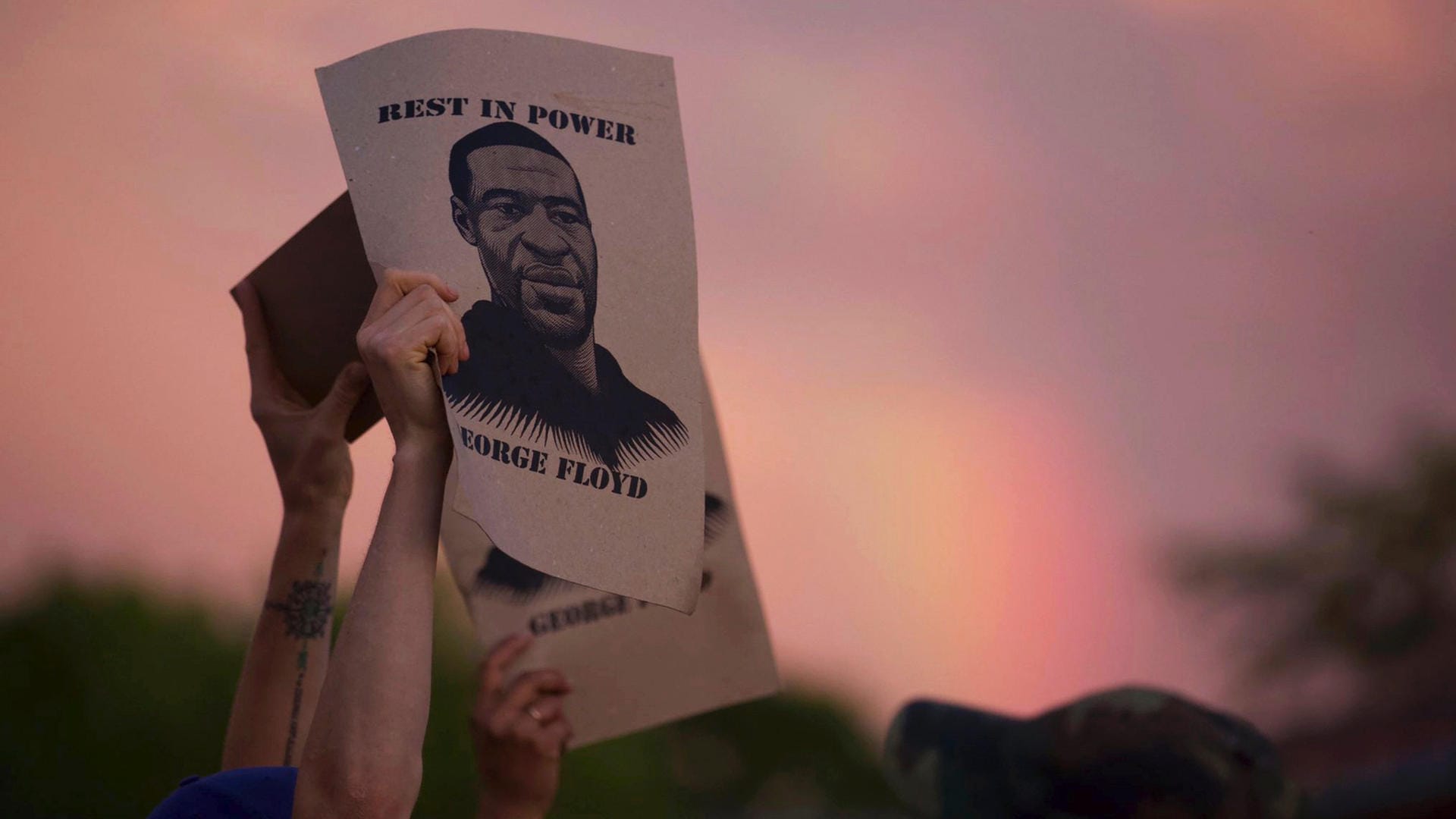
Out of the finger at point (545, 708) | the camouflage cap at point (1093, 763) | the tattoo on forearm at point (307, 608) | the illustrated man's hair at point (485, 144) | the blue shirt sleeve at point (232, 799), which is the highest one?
the illustrated man's hair at point (485, 144)

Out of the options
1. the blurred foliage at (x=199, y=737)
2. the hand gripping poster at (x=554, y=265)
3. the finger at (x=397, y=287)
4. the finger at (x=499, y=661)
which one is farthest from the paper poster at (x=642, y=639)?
the blurred foliage at (x=199, y=737)

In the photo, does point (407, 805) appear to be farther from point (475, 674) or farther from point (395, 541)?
point (475, 674)

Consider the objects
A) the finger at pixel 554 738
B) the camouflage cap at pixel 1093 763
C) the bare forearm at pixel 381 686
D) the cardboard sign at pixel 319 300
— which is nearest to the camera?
the bare forearm at pixel 381 686

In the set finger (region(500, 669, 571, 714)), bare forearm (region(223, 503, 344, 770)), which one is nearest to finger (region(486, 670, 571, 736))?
finger (region(500, 669, 571, 714))

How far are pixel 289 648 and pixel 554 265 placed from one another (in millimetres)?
414

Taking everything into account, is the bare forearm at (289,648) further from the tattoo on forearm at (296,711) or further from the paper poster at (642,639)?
the paper poster at (642,639)

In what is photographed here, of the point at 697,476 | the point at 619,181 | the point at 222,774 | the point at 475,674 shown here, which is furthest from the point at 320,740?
the point at 475,674

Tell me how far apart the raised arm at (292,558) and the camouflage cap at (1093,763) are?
0.92m

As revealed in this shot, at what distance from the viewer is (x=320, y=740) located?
0.64 metres

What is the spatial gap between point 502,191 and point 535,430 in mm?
164

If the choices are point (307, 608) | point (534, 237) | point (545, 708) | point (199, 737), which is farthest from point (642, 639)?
point (199, 737)

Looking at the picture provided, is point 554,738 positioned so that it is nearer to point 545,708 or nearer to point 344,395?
point 545,708

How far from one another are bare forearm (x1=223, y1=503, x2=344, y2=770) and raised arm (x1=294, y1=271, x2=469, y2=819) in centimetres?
35

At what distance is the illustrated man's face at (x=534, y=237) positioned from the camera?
31.6 inches
